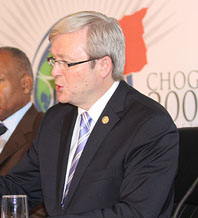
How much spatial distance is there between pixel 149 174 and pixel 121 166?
158 millimetres

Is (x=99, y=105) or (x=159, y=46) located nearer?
(x=99, y=105)

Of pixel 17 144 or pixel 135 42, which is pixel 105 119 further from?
pixel 135 42

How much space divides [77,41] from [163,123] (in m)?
0.59

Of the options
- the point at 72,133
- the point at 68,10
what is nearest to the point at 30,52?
the point at 68,10

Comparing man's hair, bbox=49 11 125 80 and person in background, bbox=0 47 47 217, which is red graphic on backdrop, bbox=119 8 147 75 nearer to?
person in background, bbox=0 47 47 217

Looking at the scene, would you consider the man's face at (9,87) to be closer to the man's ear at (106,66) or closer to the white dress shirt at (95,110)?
the white dress shirt at (95,110)

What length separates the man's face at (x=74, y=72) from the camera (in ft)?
8.21

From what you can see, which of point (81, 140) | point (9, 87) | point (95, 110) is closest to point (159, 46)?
point (9, 87)

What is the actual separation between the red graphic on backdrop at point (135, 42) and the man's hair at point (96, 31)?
47.2 inches

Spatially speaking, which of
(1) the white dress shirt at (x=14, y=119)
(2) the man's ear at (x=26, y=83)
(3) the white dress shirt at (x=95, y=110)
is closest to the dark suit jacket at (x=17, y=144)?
(1) the white dress shirt at (x=14, y=119)

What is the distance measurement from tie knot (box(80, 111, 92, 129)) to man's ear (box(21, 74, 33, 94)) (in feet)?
4.23

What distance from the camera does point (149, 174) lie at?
2221 millimetres

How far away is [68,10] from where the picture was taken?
4.24m

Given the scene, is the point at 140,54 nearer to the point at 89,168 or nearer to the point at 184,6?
the point at 184,6
